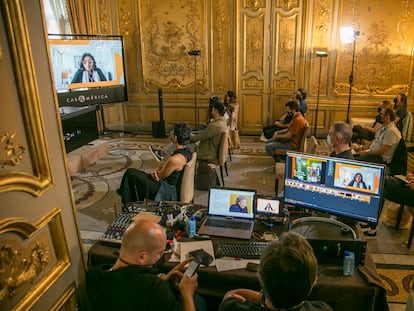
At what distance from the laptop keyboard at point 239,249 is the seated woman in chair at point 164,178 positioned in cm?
130

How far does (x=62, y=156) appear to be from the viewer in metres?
1.92

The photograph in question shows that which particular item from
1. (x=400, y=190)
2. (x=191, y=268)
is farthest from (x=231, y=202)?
(x=400, y=190)

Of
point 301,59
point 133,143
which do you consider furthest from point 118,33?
point 301,59

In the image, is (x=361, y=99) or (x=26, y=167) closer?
(x=26, y=167)

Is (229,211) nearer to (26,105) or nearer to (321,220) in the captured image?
(321,220)

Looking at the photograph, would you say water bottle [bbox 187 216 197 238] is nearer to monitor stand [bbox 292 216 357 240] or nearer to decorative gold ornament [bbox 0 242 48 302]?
monitor stand [bbox 292 216 357 240]

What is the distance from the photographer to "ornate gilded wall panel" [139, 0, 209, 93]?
7.20 m

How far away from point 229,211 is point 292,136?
273 cm

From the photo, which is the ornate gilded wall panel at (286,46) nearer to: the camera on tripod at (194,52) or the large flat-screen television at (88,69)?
the camera on tripod at (194,52)

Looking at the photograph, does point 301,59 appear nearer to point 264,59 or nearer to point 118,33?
point 264,59

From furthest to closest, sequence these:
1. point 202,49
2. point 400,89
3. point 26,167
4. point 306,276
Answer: point 202,49
point 400,89
point 26,167
point 306,276

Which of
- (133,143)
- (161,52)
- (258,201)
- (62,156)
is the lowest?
(133,143)

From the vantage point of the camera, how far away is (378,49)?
6.70 meters

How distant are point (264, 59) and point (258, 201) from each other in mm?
5172
